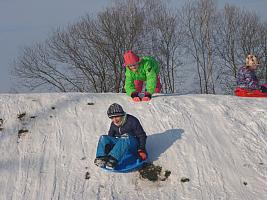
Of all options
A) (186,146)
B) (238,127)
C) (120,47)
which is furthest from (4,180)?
(120,47)

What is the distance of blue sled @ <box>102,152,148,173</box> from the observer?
5207 millimetres

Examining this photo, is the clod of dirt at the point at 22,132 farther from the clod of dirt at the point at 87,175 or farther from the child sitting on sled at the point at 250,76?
the child sitting on sled at the point at 250,76

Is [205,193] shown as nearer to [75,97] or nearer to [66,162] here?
[66,162]

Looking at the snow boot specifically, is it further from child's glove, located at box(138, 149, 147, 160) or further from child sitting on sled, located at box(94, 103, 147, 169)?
child's glove, located at box(138, 149, 147, 160)

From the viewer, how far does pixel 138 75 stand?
786cm

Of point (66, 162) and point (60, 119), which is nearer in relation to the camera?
point (66, 162)

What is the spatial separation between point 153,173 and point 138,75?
299 centimetres

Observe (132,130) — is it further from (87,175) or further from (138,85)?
(138,85)

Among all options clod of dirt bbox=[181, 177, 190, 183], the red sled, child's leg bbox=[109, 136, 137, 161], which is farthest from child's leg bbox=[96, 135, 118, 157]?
the red sled

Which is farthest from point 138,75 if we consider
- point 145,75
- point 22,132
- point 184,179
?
point 184,179

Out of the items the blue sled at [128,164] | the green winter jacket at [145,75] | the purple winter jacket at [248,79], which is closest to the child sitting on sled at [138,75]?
the green winter jacket at [145,75]

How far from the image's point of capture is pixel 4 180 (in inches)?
205

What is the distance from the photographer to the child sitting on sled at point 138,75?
748 centimetres

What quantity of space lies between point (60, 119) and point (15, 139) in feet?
2.87
